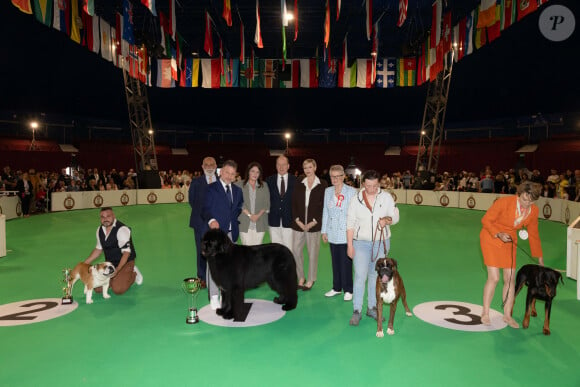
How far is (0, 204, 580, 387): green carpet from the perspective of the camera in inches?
151

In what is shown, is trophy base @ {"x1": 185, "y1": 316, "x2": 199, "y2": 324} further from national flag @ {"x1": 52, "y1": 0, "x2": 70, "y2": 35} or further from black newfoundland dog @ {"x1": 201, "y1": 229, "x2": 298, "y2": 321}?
national flag @ {"x1": 52, "y1": 0, "x2": 70, "y2": 35}

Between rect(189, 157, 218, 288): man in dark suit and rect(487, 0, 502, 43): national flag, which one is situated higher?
rect(487, 0, 502, 43): national flag

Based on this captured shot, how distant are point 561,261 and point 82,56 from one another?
29708 millimetres

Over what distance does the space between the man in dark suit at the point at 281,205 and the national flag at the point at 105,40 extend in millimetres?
11963

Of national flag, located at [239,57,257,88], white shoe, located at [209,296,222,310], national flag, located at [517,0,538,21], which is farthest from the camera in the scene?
national flag, located at [239,57,257,88]

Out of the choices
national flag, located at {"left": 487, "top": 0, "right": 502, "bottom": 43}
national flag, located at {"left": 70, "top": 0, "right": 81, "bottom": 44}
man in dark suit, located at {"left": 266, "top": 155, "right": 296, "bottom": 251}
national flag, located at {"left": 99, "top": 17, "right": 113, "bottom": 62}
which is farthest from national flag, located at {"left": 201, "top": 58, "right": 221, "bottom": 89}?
man in dark suit, located at {"left": 266, "top": 155, "right": 296, "bottom": 251}

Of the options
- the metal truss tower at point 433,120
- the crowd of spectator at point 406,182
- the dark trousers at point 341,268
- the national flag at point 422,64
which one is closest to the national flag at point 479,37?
the national flag at point 422,64

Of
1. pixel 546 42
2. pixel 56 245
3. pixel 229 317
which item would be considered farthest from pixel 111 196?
pixel 546 42

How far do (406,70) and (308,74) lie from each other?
528 centimetres

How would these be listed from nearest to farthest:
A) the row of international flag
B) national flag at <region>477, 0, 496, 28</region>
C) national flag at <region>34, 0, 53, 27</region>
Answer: national flag at <region>34, 0, 53, 27</region> → the row of international flag → national flag at <region>477, 0, 496, 28</region>

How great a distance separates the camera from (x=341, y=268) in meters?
6.22

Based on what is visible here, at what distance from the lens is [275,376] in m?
3.85

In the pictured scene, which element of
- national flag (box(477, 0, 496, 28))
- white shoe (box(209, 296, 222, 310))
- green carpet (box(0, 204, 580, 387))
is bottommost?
green carpet (box(0, 204, 580, 387))

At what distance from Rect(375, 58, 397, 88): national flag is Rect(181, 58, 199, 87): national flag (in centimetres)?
979
